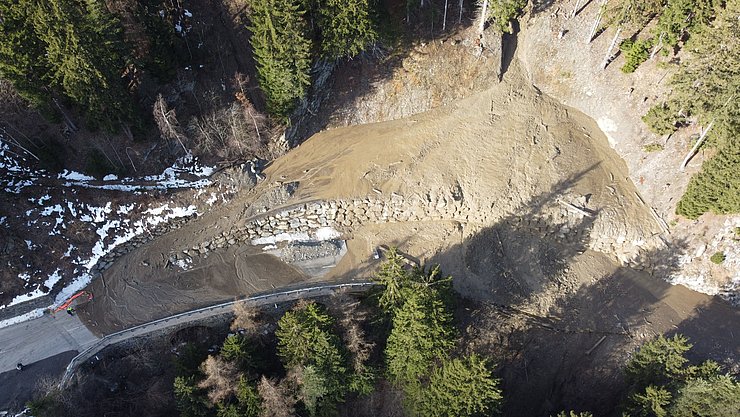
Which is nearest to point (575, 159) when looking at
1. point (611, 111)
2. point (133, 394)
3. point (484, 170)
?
point (611, 111)

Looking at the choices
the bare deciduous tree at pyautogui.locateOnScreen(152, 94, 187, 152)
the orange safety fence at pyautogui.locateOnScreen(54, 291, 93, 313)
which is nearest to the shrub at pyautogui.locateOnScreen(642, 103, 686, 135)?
the bare deciduous tree at pyautogui.locateOnScreen(152, 94, 187, 152)

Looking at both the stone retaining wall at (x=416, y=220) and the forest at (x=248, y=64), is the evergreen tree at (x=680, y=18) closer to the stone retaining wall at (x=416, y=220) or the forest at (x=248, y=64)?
the forest at (x=248, y=64)

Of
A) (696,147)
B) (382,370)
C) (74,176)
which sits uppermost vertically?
(74,176)

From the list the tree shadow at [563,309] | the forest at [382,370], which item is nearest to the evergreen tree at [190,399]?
the forest at [382,370]

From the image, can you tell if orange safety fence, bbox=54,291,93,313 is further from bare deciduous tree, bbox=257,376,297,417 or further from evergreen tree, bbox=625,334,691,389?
evergreen tree, bbox=625,334,691,389

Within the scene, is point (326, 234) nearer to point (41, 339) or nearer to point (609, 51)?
point (41, 339)

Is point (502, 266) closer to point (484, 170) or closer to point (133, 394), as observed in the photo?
point (484, 170)

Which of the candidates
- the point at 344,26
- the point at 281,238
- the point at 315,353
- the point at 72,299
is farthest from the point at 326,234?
the point at 72,299

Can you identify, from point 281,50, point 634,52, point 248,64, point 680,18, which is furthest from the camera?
point 248,64
